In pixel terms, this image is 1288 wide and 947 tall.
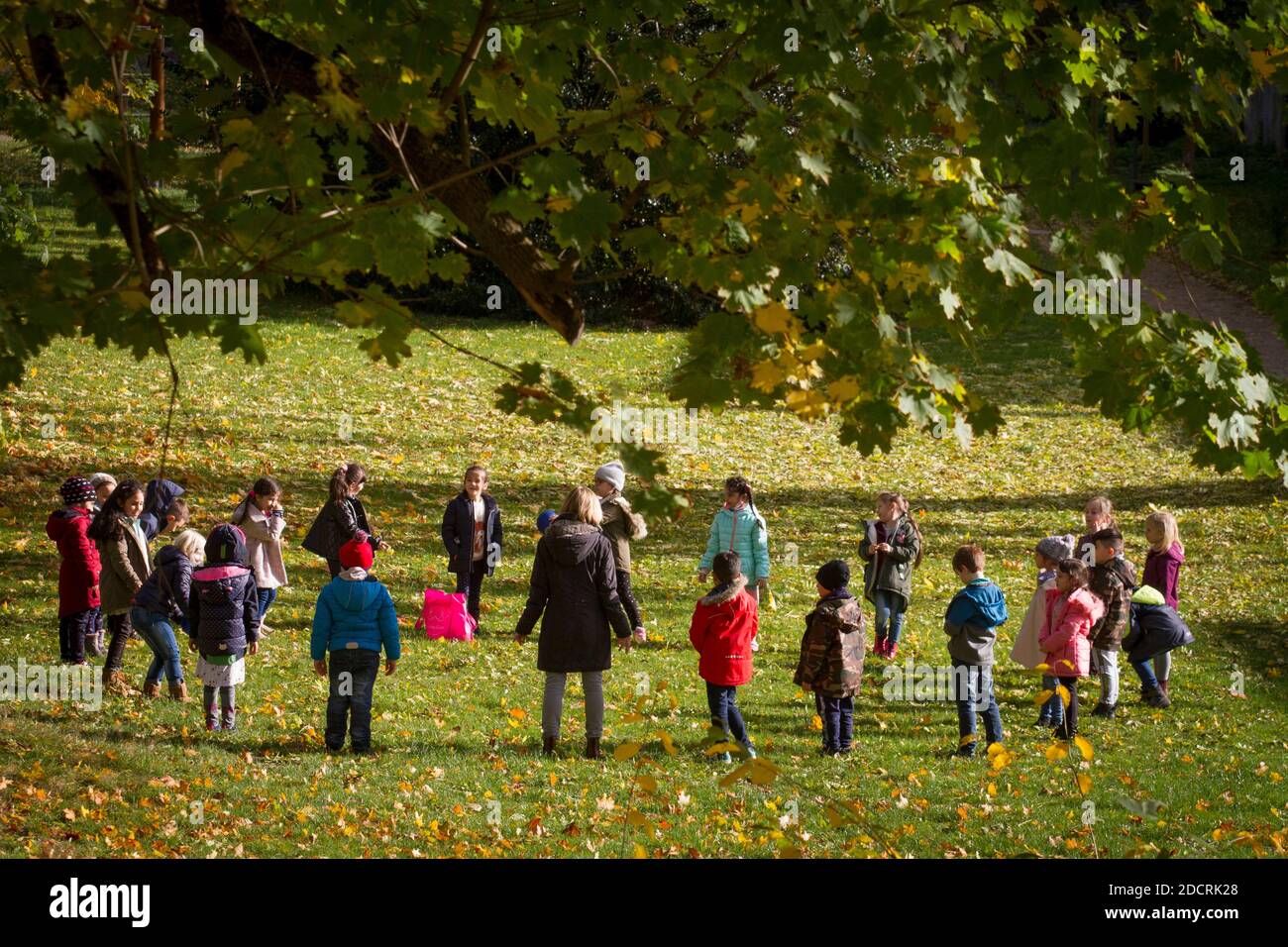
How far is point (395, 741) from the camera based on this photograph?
30.7ft

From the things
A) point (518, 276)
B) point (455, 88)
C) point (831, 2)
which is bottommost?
point (518, 276)

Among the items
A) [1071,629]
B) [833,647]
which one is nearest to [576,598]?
[833,647]

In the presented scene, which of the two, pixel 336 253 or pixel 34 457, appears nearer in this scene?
pixel 336 253

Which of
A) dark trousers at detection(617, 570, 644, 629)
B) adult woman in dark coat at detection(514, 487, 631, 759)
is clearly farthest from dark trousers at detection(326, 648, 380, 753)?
dark trousers at detection(617, 570, 644, 629)

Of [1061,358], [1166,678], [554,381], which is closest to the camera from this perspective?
[554,381]

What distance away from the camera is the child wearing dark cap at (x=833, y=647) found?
9414 mm

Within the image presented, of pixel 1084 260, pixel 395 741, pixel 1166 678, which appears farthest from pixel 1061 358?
pixel 1084 260

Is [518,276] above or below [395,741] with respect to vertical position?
above

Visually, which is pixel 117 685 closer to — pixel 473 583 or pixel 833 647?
pixel 473 583

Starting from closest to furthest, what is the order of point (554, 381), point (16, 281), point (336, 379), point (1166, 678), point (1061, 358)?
point (16, 281) < point (554, 381) < point (1166, 678) < point (336, 379) < point (1061, 358)

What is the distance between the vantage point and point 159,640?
9.88 meters

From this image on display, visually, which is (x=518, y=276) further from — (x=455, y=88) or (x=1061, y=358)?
(x=1061, y=358)

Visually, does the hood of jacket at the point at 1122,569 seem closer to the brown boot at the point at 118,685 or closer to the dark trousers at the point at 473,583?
the dark trousers at the point at 473,583
